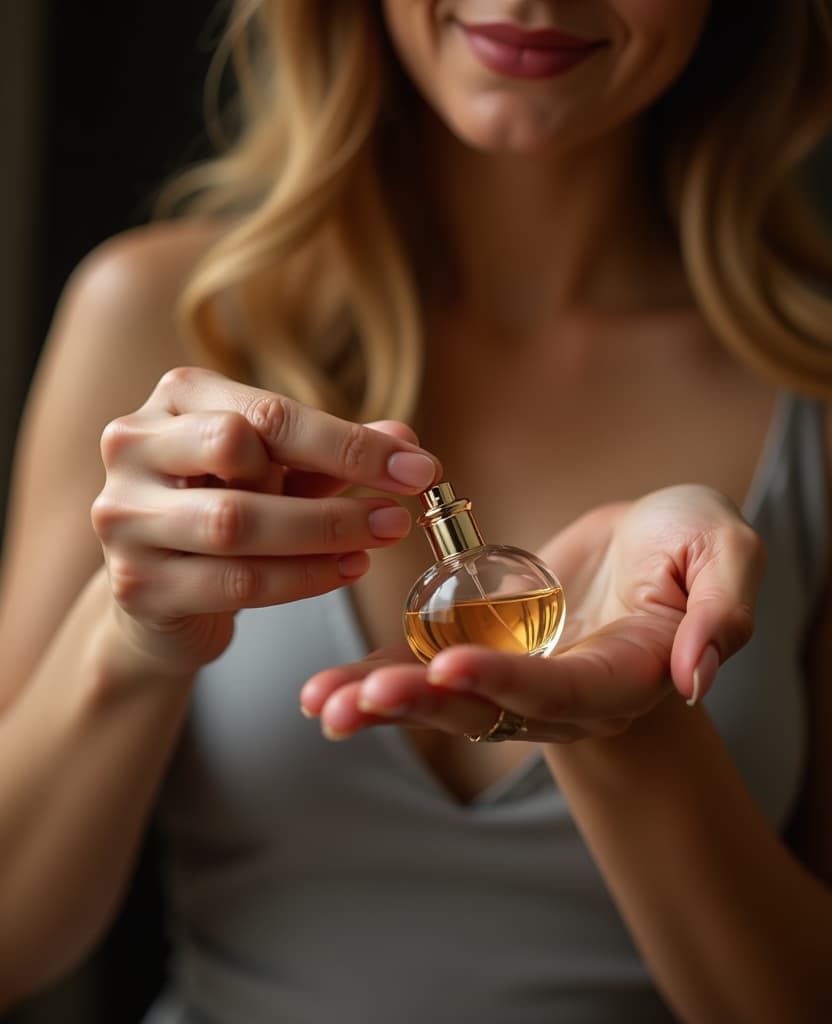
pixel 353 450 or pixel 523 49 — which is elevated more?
pixel 523 49

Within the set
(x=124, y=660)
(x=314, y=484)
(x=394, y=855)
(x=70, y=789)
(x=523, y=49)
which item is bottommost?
(x=394, y=855)

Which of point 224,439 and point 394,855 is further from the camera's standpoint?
point 394,855

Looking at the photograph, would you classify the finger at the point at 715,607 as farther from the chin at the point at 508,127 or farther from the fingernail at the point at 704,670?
the chin at the point at 508,127

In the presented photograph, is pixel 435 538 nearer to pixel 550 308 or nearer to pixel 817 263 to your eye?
pixel 550 308

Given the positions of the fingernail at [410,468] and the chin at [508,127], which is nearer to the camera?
the fingernail at [410,468]

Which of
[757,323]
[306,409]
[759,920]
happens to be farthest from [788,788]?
[306,409]

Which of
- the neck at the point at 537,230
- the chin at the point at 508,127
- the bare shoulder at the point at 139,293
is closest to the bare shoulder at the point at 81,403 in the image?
the bare shoulder at the point at 139,293

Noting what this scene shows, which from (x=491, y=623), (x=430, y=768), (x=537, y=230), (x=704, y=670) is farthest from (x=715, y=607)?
(x=537, y=230)

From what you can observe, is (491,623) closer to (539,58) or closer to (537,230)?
(539,58)
